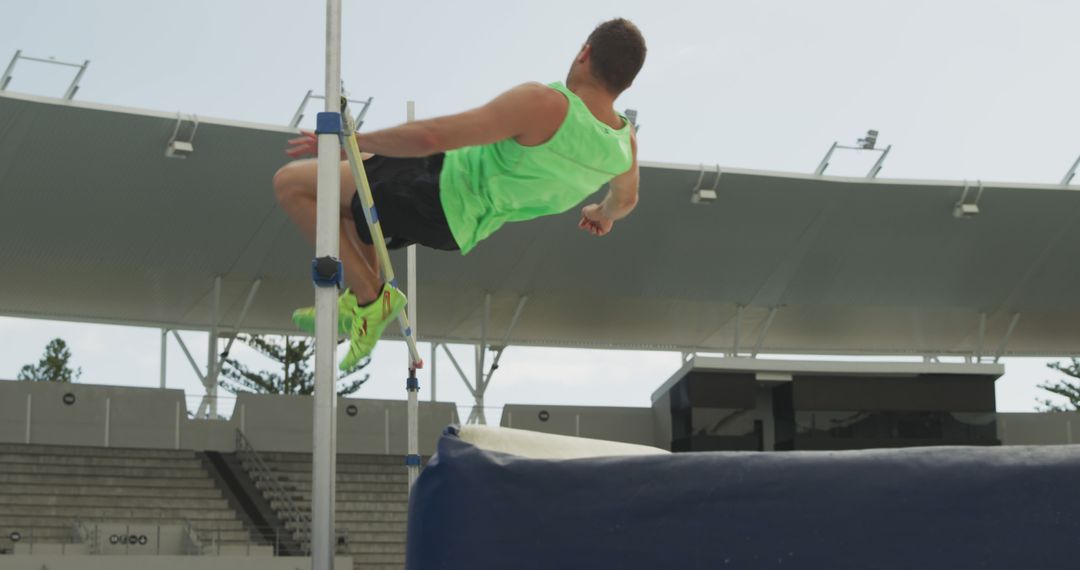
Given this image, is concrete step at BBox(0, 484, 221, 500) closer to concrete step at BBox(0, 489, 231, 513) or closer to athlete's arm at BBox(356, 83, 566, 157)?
concrete step at BBox(0, 489, 231, 513)

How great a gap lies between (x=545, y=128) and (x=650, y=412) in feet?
61.2

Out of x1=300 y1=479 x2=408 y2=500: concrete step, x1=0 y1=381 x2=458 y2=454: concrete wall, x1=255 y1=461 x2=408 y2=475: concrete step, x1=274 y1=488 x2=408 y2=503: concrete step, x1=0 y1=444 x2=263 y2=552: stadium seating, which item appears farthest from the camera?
x1=255 y1=461 x2=408 y2=475: concrete step

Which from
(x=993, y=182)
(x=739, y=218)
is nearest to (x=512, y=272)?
(x=739, y=218)

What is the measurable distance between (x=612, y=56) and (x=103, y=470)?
1599cm

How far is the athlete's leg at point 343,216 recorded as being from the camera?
2.96 metres

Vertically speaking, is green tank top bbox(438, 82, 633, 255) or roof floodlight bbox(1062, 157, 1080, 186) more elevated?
roof floodlight bbox(1062, 157, 1080, 186)

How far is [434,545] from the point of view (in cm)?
183

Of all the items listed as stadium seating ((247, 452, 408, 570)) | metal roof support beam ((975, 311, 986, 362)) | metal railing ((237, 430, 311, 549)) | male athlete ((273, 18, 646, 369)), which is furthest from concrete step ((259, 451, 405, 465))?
male athlete ((273, 18, 646, 369))

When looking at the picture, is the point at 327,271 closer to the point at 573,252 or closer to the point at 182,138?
the point at 182,138

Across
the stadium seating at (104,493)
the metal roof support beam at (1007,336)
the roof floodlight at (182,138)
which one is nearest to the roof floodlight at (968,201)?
the metal roof support beam at (1007,336)

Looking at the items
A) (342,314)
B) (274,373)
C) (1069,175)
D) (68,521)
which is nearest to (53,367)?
(274,373)

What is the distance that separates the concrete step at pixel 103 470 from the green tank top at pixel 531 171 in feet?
50.7

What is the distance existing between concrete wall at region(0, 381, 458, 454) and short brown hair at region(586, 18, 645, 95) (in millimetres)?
15416

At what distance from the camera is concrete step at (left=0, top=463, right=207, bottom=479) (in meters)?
16.8
